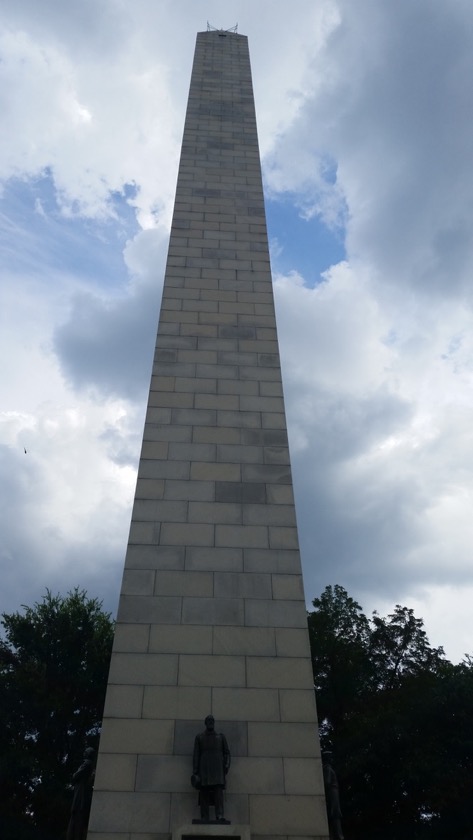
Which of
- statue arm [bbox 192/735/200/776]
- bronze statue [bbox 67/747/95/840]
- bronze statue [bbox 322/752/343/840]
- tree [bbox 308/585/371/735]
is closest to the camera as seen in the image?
statue arm [bbox 192/735/200/776]

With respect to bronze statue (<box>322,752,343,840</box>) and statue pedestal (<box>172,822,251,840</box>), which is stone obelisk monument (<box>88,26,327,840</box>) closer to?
statue pedestal (<box>172,822,251,840</box>)

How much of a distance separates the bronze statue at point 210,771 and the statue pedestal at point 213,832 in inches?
11.3

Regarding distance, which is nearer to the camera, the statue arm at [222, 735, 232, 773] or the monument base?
the monument base

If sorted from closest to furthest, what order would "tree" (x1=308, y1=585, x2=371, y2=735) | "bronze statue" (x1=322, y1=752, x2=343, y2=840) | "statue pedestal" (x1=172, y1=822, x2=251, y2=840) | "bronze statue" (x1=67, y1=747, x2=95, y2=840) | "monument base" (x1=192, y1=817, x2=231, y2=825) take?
1. "statue pedestal" (x1=172, y1=822, x2=251, y2=840)
2. "monument base" (x1=192, y1=817, x2=231, y2=825)
3. "bronze statue" (x1=67, y1=747, x2=95, y2=840)
4. "bronze statue" (x1=322, y1=752, x2=343, y2=840)
5. "tree" (x1=308, y1=585, x2=371, y2=735)

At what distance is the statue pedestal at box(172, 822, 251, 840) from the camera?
26.1 ft

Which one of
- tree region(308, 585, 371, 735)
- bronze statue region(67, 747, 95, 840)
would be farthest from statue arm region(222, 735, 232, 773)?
tree region(308, 585, 371, 735)

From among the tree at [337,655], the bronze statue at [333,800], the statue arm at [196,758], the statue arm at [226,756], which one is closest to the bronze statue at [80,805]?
the statue arm at [196,758]

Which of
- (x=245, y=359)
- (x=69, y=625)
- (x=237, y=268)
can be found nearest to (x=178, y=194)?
(x=237, y=268)

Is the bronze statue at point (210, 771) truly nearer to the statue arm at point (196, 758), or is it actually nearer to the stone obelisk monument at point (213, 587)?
the statue arm at point (196, 758)

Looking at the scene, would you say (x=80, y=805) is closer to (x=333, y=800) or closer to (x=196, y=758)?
(x=196, y=758)

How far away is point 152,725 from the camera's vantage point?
366 inches

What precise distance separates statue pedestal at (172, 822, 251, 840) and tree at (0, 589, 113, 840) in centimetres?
1598

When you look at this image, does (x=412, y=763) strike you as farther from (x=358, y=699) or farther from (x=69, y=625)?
(x=69, y=625)

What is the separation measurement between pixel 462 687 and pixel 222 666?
16.0 meters
